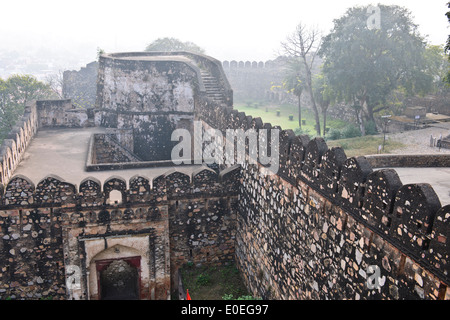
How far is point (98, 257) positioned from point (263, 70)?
1481 inches

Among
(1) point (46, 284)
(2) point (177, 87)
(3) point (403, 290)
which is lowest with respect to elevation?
(1) point (46, 284)

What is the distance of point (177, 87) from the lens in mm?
16734

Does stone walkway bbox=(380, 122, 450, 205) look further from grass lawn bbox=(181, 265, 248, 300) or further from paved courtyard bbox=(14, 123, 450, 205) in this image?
grass lawn bbox=(181, 265, 248, 300)

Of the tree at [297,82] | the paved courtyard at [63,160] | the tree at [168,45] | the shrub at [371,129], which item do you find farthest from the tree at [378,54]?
the tree at [168,45]

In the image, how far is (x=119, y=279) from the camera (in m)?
11.8

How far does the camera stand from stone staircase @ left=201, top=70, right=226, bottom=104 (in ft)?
50.5

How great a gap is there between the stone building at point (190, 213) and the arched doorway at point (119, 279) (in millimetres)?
36

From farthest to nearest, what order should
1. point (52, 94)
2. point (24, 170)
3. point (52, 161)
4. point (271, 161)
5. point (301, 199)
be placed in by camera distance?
point (52, 94)
point (52, 161)
point (24, 170)
point (271, 161)
point (301, 199)

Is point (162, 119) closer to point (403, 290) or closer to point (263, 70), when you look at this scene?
point (403, 290)

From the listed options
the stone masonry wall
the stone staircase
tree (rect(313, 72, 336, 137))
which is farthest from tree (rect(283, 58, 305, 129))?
the stone masonry wall

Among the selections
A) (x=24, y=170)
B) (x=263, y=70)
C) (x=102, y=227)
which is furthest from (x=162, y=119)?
(x=263, y=70)
